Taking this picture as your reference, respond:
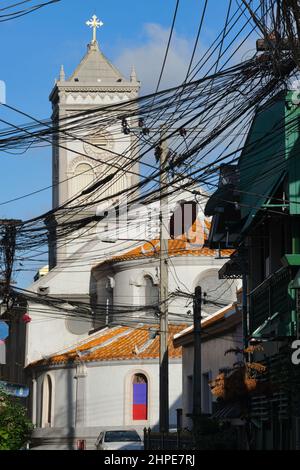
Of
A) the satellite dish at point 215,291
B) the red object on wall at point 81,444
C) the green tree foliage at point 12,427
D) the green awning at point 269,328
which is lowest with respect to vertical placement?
the green tree foliage at point 12,427

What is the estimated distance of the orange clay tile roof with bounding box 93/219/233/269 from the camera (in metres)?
53.5

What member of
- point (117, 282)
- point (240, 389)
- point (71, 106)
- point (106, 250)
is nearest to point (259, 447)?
point (240, 389)

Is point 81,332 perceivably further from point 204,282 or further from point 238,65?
point 238,65

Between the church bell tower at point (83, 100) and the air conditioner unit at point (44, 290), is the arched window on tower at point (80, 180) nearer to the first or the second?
the church bell tower at point (83, 100)

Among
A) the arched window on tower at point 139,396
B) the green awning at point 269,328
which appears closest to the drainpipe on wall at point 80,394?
the arched window on tower at point 139,396

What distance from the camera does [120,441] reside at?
132ft

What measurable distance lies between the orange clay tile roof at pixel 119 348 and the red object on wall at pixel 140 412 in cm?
227

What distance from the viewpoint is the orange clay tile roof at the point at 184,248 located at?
53500mm

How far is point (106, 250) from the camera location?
6650 cm

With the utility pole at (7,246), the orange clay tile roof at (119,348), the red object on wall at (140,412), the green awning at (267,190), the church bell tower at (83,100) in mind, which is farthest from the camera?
the church bell tower at (83,100)

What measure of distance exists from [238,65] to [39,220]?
7483 mm

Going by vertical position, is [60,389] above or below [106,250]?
below

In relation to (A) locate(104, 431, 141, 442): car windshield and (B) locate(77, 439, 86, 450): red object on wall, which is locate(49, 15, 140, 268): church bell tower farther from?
(A) locate(104, 431, 141, 442): car windshield

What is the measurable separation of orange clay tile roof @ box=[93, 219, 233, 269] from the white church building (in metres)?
0.06
